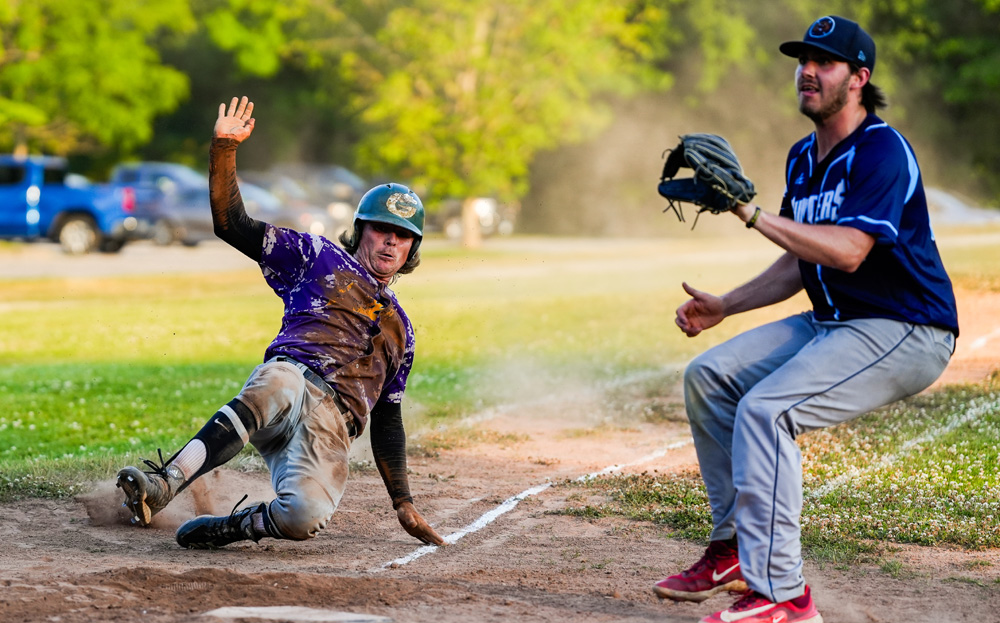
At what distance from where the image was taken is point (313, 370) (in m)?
5.42

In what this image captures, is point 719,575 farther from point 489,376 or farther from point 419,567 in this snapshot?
point 489,376

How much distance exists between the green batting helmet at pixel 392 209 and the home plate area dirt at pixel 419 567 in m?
1.58

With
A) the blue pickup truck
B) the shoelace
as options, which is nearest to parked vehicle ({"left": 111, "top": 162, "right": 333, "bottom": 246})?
the blue pickup truck

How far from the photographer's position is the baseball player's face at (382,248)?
5.66 m

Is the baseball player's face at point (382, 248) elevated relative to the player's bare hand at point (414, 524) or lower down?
elevated

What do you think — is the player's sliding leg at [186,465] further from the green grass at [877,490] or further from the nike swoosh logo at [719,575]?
the green grass at [877,490]

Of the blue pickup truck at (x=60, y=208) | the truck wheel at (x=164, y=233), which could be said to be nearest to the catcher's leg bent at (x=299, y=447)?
the blue pickup truck at (x=60, y=208)

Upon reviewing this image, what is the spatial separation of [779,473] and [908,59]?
34253mm

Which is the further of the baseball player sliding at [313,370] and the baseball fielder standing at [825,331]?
the baseball player sliding at [313,370]

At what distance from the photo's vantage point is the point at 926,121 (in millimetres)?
36281

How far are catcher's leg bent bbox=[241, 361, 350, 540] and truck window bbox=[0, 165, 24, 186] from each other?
23513 mm

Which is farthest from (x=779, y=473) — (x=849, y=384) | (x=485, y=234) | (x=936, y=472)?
(x=485, y=234)

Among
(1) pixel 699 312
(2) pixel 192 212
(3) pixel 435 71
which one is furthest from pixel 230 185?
(2) pixel 192 212

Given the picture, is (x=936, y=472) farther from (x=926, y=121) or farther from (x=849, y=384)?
(x=926, y=121)
